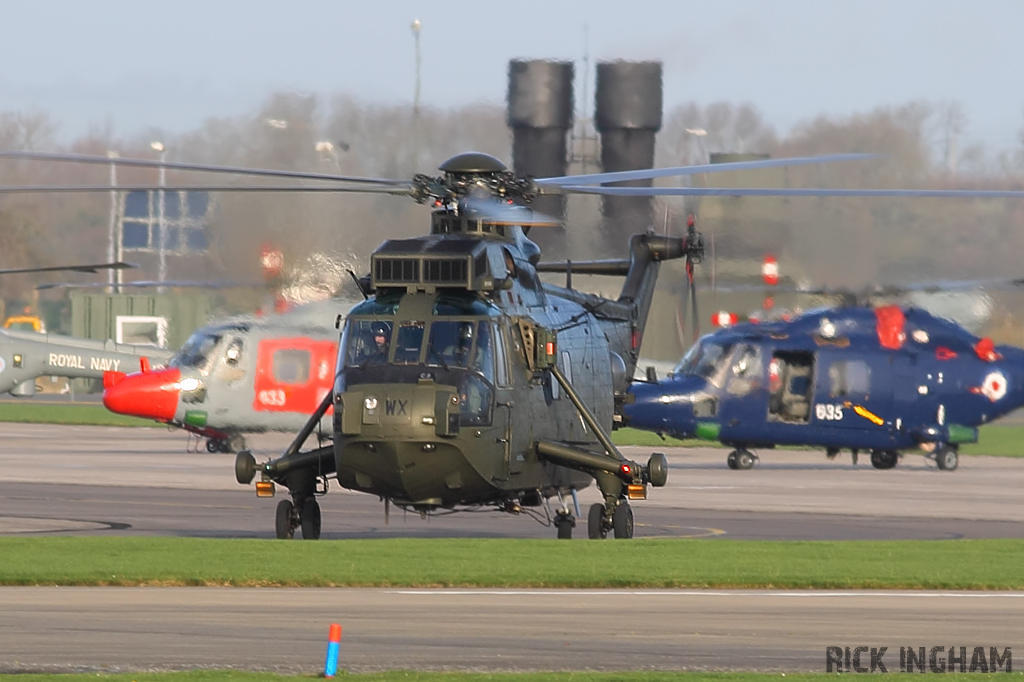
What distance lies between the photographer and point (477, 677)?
31.7 ft

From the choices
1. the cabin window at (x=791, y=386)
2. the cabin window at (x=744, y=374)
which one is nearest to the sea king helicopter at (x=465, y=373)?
the cabin window at (x=744, y=374)

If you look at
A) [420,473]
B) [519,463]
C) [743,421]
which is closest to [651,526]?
[519,463]

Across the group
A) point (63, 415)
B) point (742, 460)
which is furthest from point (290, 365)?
point (63, 415)

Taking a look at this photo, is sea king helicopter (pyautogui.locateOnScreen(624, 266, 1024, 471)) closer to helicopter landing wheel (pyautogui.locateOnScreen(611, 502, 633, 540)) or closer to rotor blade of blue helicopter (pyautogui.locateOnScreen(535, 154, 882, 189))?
helicopter landing wheel (pyautogui.locateOnScreen(611, 502, 633, 540))

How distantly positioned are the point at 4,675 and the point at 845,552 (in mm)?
9399

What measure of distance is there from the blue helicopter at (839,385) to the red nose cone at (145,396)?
8.82 m

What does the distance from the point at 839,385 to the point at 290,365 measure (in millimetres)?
10731

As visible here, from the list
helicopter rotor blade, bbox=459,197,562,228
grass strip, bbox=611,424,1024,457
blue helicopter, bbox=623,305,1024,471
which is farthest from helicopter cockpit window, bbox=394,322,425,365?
grass strip, bbox=611,424,1024,457

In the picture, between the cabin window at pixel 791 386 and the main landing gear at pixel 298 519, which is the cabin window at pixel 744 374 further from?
the main landing gear at pixel 298 519

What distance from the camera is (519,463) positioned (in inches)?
685

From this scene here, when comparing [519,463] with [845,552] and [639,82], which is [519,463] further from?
[639,82]

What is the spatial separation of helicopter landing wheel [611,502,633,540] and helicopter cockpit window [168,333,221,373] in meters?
16.8

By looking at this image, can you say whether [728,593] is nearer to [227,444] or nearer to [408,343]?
[408,343]

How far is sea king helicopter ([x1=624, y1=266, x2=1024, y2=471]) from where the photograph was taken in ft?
106
